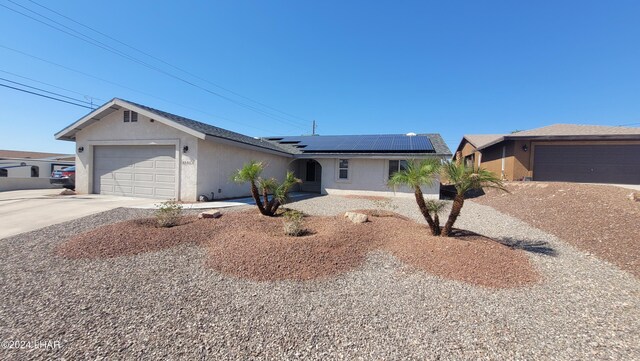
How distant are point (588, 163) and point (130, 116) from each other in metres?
25.6

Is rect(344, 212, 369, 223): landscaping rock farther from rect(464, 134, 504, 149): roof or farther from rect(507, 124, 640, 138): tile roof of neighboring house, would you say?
rect(464, 134, 504, 149): roof

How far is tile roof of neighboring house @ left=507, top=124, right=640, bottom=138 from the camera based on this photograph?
1565cm

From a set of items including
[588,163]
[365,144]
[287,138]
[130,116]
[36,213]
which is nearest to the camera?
[36,213]

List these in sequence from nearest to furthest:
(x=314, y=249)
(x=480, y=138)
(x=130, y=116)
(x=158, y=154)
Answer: (x=314, y=249) < (x=158, y=154) < (x=130, y=116) < (x=480, y=138)

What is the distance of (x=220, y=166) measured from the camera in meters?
12.2


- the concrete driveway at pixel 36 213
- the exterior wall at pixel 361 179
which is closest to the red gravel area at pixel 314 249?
the concrete driveway at pixel 36 213

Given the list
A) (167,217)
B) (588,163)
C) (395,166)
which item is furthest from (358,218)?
(588,163)

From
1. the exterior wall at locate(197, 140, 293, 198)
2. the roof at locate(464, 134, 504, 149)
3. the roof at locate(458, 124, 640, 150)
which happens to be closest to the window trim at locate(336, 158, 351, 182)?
the exterior wall at locate(197, 140, 293, 198)

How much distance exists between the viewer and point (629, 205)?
7195 millimetres

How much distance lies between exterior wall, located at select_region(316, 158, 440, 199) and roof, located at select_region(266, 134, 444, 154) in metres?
0.77

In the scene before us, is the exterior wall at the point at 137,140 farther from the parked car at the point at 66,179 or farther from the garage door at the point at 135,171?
the parked car at the point at 66,179

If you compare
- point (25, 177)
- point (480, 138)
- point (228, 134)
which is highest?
point (480, 138)

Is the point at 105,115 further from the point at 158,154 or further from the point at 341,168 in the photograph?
the point at 341,168

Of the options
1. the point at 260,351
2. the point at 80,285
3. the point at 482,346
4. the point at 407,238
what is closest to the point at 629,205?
the point at 407,238
